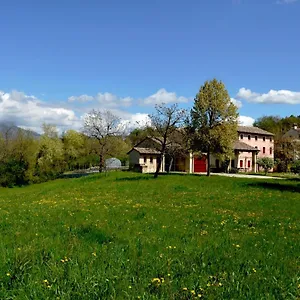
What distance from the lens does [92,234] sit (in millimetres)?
10758

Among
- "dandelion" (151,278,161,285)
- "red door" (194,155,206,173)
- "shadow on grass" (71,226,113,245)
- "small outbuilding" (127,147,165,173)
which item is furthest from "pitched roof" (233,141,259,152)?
"dandelion" (151,278,161,285)

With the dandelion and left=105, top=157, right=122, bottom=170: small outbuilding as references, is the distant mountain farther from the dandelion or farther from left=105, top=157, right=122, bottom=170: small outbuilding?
the dandelion

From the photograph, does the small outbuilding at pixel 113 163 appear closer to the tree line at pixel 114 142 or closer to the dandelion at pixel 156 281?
the tree line at pixel 114 142

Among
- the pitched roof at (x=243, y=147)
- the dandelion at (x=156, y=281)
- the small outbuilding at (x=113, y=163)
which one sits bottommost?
the dandelion at (x=156, y=281)

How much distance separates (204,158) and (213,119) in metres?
17.2

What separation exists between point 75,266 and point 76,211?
395 inches

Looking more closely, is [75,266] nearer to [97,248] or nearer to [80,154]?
[97,248]

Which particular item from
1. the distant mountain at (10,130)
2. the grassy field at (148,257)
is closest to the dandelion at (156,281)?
the grassy field at (148,257)

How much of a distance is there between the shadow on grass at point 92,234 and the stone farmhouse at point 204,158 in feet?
149

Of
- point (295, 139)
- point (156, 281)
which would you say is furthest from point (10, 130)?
point (156, 281)

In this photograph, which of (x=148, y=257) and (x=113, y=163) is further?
(x=113, y=163)

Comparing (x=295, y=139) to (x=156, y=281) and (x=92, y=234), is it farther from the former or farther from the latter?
(x=156, y=281)

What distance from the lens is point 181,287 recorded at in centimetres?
619

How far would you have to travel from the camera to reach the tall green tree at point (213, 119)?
44.0m
